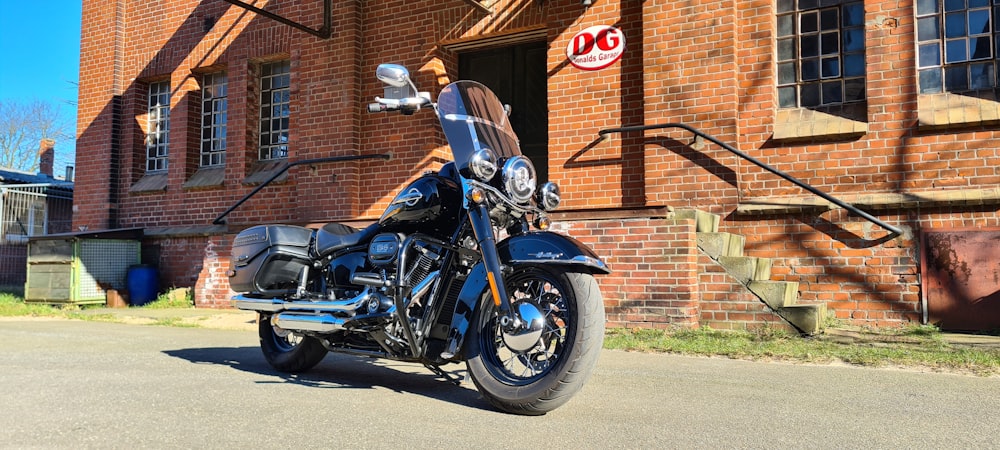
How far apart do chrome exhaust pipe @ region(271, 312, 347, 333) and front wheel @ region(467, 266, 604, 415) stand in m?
0.83

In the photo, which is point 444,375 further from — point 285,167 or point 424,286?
point 285,167

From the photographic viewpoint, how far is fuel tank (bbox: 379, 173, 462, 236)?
3.87 metres

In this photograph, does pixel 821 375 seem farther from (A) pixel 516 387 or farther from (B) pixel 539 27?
(B) pixel 539 27

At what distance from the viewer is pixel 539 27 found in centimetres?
917

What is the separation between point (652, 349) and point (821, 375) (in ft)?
4.86

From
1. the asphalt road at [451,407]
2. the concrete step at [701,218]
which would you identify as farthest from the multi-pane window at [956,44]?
the asphalt road at [451,407]

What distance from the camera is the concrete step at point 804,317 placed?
6.28 meters

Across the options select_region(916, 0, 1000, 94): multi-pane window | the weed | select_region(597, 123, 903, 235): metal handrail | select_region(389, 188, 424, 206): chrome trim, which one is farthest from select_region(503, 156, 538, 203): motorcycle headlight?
the weed

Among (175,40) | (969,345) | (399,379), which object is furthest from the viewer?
(175,40)

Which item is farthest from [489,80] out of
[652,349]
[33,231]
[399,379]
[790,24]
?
[33,231]

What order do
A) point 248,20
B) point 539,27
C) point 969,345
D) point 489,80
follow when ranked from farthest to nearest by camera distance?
point 248,20 → point 489,80 → point 539,27 → point 969,345

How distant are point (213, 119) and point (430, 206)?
963 centimetres

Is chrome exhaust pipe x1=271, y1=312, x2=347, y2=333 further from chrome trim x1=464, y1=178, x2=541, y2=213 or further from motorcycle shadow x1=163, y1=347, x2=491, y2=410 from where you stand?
chrome trim x1=464, y1=178, x2=541, y2=213

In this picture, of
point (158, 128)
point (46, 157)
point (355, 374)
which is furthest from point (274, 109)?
point (46, 157)
